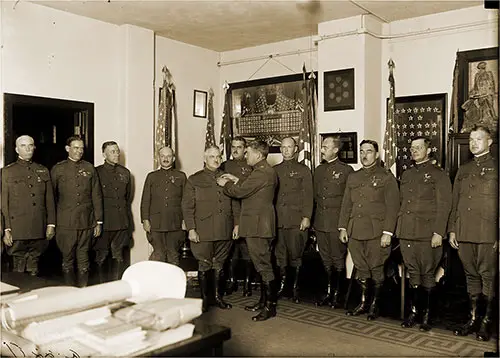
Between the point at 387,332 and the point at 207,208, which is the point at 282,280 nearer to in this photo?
the point at 207,208

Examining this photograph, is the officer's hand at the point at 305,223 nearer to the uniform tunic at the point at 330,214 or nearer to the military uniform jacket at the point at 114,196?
the uniform tunic at the point at 330,214

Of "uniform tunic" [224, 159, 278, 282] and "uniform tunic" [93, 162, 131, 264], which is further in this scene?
"uniform tunic" [93, 162, 131, 264]

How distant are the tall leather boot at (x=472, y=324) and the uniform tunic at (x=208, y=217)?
7.18ft

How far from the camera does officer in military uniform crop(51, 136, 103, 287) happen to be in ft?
17.5

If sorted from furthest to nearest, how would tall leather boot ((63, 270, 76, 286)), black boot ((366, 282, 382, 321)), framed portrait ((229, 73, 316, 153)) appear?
1. framed portrait ((229, 73, 316, 153))
2. tall leather boot ((63, 270, 76, 286))
3. black boot ((366, 282, 382, 321))

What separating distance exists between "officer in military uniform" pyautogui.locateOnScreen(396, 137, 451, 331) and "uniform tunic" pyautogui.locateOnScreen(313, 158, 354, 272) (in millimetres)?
800

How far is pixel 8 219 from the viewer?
4.89 meters

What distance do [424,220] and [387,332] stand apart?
3.27 feet

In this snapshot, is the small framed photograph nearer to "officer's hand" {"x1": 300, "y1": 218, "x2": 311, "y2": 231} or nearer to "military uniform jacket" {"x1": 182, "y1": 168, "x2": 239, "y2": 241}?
"military uniform jacket" {"x1": 182, "y1": 168, "x2": 239, "y2": 241}

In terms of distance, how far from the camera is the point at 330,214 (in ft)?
17.5

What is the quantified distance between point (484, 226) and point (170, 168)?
11.0 ft

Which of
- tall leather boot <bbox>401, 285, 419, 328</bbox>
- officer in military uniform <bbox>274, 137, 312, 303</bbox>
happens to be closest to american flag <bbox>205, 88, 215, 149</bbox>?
officer in military uniform <bbox>274, 137, 312, 303</bbox>

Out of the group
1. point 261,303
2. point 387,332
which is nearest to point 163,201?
point 261,303

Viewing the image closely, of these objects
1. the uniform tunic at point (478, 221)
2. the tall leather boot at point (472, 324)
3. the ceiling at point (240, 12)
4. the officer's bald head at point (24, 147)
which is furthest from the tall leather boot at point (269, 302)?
the ceiling at point (240, 12)
